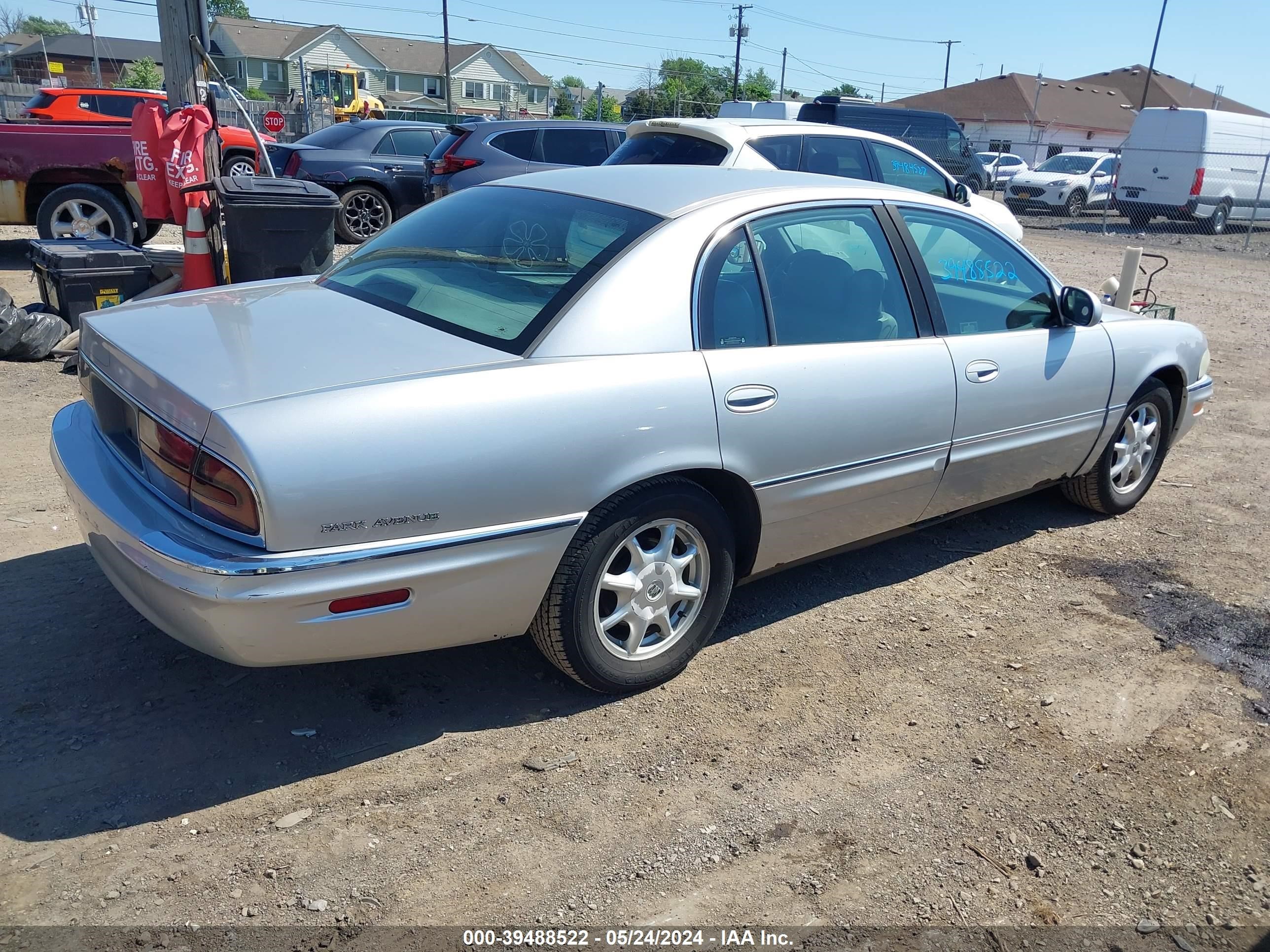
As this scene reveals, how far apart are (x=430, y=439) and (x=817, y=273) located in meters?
1.72

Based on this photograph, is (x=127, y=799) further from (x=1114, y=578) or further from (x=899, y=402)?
(x=1114, y=578)

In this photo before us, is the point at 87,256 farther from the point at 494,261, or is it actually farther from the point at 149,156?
the point at 494,261

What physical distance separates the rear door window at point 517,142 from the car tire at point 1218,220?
→ 16441 mm

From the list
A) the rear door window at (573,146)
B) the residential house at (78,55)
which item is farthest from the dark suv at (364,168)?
the residential house at (78,55)

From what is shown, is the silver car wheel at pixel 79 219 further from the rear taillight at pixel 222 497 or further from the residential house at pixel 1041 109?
the residential house at pixel 1041 109

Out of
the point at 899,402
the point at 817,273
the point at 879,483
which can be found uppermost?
the point at 817,273

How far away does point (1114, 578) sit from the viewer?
459 cm

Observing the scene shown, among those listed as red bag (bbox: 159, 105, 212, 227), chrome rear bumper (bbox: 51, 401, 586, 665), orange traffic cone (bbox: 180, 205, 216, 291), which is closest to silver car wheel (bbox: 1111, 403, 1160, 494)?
chrome rear bumper (bbox: 51, 401, 586, 665)

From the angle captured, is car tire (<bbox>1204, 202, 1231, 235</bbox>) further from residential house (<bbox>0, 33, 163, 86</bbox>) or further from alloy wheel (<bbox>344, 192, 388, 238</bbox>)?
residential house (<bbox>0, 33, 163, 86</bbox>)

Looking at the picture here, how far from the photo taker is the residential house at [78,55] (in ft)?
230

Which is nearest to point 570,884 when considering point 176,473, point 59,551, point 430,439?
point 430,439

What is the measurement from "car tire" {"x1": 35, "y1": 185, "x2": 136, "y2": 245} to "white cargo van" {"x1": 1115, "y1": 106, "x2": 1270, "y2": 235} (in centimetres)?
1969

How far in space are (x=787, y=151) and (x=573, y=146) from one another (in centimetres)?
471

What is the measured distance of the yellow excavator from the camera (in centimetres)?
3681
